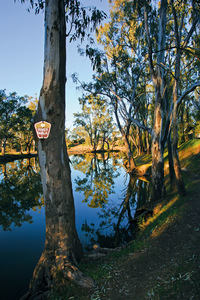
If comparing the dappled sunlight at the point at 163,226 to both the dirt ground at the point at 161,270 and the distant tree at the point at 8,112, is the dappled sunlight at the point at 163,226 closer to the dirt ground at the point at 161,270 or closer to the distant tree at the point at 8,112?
the dirt ground at the point at 161,270

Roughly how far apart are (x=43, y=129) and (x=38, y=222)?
683cm

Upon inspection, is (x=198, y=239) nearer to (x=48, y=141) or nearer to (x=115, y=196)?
(x=48, y=141)

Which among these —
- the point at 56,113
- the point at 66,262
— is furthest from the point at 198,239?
the point at 56,113

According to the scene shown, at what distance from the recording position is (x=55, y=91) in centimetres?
412

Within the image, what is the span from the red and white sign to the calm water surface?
406cm

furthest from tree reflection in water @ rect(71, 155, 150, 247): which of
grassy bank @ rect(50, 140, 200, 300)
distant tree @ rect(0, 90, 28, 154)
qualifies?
distant tree @ rect(0, 90, 28, 154)

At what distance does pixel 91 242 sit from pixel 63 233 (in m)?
3.51

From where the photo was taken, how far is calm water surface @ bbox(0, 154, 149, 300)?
5.73 m

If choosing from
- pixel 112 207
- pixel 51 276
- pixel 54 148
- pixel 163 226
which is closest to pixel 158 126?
pixel 163 226

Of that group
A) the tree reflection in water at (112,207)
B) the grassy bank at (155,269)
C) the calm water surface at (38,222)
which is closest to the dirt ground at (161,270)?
the grassy bank at (155,269)

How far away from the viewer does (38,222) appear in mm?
9219

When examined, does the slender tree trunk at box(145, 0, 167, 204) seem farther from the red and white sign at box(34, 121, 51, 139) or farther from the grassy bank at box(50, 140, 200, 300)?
the red and white sign at box(34, 121, 51, 139)

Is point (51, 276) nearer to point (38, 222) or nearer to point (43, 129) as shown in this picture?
point (43, 129)

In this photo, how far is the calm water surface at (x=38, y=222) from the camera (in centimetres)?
573
